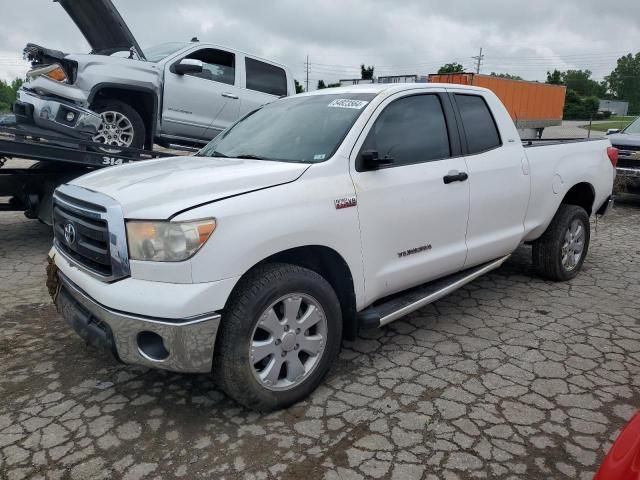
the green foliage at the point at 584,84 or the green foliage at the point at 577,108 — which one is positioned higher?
the green foliage at the point at 584,84

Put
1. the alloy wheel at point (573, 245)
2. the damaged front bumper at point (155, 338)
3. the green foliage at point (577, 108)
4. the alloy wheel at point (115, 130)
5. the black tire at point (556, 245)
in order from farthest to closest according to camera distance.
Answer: the green foliage at point (577, 108) → the alloy wheel at point (115, 130) → the alloy wheel at point (573, 245) → the black tire at point (556, 245) → the damaged front bumper at point (155, 338)

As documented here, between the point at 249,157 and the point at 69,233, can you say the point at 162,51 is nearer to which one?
the point at 249,157

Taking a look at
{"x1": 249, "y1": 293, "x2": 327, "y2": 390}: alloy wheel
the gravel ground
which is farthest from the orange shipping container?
{"x1": 249, "y1": 293, "x2": 327, "y2": 390}: alloy wheel

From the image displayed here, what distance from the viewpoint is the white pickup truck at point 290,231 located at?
249cm

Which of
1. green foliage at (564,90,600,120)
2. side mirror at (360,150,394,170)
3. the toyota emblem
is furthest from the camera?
green foliage at (564,90,600,120)

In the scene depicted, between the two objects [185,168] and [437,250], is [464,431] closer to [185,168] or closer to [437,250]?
[437,250]

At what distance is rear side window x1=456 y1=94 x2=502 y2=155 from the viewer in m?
4.03

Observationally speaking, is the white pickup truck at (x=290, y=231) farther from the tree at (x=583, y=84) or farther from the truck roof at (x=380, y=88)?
the tree at (x=583, y=84)

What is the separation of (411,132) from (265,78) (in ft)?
18.9

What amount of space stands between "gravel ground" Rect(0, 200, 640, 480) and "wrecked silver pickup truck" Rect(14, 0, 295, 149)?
7.85ft

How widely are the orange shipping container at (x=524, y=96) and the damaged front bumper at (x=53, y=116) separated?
1532cm

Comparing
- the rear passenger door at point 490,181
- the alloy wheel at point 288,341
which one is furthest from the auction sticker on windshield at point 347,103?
the alloy wheel at point 288,341

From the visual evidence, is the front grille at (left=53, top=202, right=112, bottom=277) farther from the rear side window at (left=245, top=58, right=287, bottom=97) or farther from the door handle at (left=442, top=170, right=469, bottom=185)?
the rear side window at (left=245, top=58, right=287, bottom=97)

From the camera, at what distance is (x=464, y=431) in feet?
8.93
